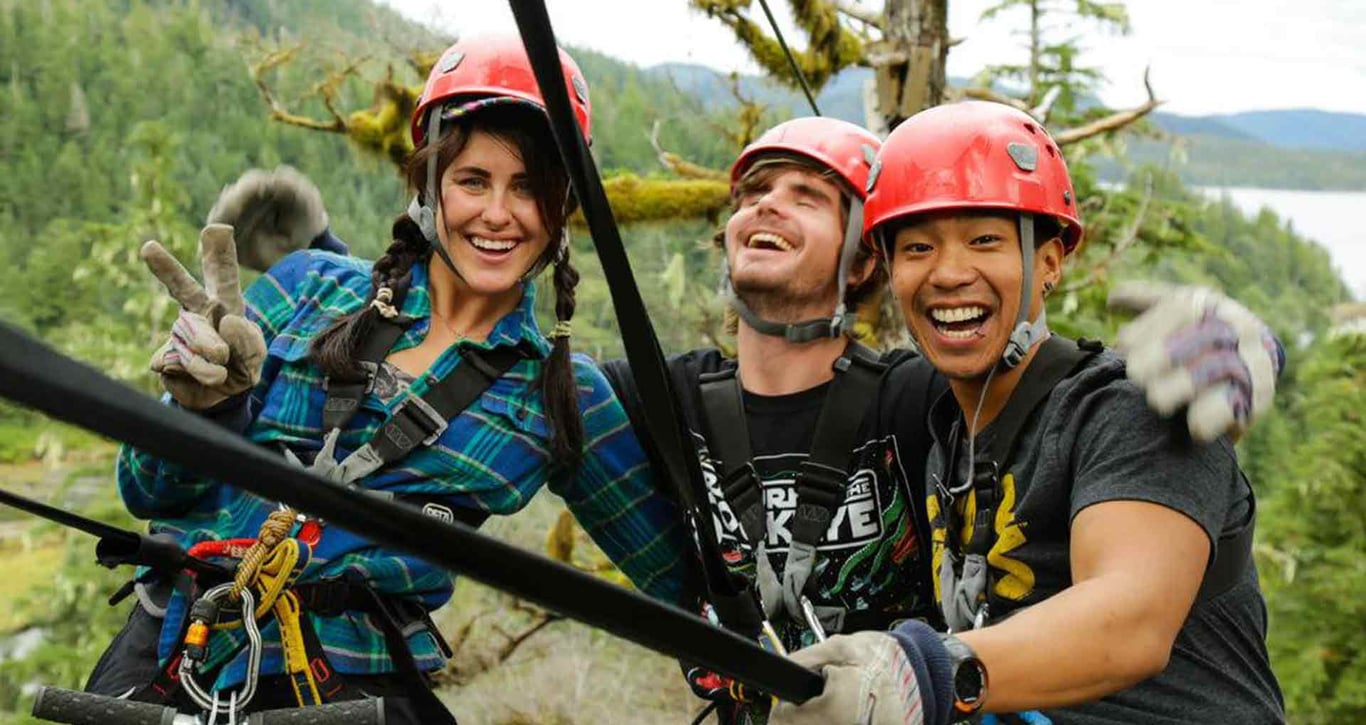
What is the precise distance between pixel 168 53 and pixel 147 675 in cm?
9969

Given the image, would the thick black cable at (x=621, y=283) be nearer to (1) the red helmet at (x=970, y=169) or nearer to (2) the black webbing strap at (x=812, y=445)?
(2) the black webbing strap at (x=812, y=445)

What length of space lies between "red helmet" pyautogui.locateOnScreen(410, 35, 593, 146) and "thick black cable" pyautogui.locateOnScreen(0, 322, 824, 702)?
1.78 metres

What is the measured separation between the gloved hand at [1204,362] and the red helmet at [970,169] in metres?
0.47

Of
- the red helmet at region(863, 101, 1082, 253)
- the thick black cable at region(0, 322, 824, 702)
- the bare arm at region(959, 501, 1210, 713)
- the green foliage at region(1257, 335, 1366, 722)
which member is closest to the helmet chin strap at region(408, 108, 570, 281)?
the red helmet at region(863, 101, 1082, 253)

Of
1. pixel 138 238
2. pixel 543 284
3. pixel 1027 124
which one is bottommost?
pixel 138 238

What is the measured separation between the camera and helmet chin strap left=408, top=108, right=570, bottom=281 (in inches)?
126

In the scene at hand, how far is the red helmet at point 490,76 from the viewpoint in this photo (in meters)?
3.18

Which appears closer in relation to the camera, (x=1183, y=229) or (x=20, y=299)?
(x=1183, y=229)

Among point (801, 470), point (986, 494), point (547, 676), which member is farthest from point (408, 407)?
point (547, 676)

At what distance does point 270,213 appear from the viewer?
11.6 feet

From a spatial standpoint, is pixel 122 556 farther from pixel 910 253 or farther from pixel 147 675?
pixel 910 253

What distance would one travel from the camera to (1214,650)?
8.34 feet

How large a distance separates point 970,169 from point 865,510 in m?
0.94

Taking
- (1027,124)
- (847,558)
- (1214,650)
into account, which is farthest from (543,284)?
(1214,650)
